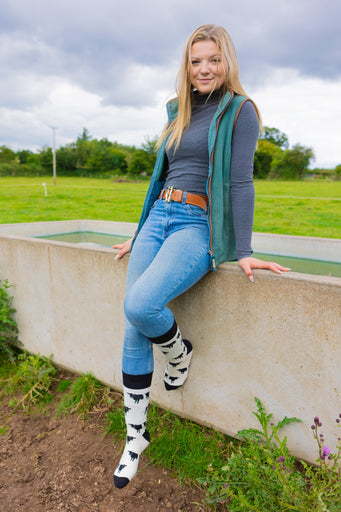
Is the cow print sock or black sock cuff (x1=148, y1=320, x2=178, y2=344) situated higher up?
black sock cuff (x1=148, y1=320, x2=178, y2=344)

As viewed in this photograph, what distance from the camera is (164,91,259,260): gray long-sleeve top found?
216 cm

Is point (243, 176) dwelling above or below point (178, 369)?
above

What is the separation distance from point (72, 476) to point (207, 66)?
240 cm

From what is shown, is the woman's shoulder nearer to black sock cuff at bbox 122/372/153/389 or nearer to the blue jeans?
the blue jeans

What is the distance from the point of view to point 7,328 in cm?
367

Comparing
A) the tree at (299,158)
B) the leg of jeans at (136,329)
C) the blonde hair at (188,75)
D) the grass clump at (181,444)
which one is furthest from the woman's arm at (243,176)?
the tree at (299,158)

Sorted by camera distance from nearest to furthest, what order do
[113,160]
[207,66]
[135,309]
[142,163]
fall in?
[135,309] → [207,66] → [142,163] → [113,160]

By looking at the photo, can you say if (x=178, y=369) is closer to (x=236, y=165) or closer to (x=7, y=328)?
(x=236, y=165)

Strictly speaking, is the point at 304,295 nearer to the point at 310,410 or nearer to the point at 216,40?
the point at 310,410

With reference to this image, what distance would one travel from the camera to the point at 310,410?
6.64 feet

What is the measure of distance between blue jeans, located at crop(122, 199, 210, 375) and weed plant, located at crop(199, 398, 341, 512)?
0.62 m

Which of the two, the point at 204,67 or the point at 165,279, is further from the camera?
the point at 204,67

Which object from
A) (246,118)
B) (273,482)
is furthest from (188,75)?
(273,482)

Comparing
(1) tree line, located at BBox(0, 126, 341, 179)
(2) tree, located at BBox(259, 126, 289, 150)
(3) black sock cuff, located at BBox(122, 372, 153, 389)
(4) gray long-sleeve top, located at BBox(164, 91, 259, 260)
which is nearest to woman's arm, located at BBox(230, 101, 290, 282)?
(4) gray long-sleeve top, located at BBox(164, 91, 259, 260)
